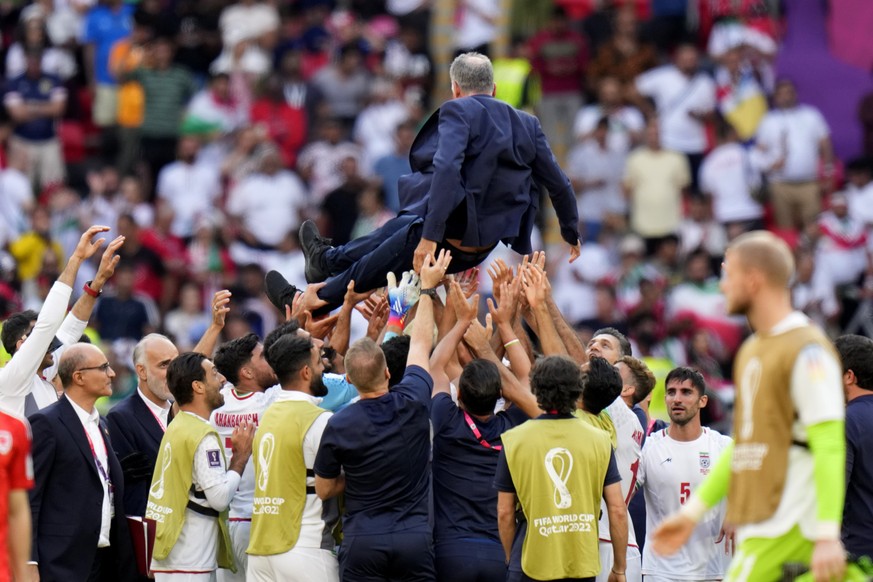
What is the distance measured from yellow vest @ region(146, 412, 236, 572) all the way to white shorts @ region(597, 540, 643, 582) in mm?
2277

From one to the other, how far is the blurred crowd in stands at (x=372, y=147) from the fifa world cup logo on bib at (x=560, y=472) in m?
7.91

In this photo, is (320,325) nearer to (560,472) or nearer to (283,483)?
(283,483)

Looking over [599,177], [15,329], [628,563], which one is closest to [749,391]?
[628,563]

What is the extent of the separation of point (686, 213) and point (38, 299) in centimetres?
758

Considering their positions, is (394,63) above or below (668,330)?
above

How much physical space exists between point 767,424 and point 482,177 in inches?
125

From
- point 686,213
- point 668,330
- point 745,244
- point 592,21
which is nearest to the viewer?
point 745,244

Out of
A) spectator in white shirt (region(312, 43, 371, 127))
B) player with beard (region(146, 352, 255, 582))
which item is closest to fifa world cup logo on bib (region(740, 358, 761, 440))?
player with beard (region(146, 352, 255, 582))

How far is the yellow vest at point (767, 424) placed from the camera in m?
6.23

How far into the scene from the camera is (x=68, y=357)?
8.83 meters

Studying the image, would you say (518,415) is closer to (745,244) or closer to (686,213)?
(745,244)

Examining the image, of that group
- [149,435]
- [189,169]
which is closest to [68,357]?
[149,435]

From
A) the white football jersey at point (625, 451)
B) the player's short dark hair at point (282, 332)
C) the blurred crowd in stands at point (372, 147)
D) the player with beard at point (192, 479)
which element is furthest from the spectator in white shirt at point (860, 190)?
the player with beard at point (192, 479)

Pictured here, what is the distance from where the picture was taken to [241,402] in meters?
9.32
